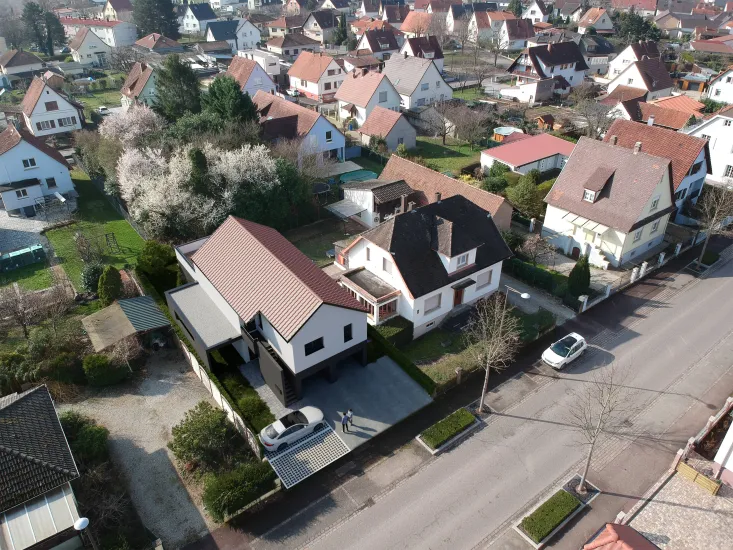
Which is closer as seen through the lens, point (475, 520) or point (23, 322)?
point (475, 520)

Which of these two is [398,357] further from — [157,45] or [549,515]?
[157,45]

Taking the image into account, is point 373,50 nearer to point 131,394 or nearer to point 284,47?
point 284,47

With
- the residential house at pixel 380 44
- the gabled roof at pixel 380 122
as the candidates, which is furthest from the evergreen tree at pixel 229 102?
the residential house at pixel 380 44

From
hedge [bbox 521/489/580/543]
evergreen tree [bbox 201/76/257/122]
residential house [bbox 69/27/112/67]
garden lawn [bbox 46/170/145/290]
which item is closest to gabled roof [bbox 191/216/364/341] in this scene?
garden lawn [bbox 46/170/145/290]

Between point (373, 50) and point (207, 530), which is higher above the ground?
point (373, 50)

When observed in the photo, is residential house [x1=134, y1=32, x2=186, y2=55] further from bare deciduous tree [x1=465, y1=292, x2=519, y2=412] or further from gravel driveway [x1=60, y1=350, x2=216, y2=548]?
bare deciduous tree [x1=465, y1=292, x2=519, y2=412]

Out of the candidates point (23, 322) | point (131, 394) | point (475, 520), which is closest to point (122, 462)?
point (131, 394)
